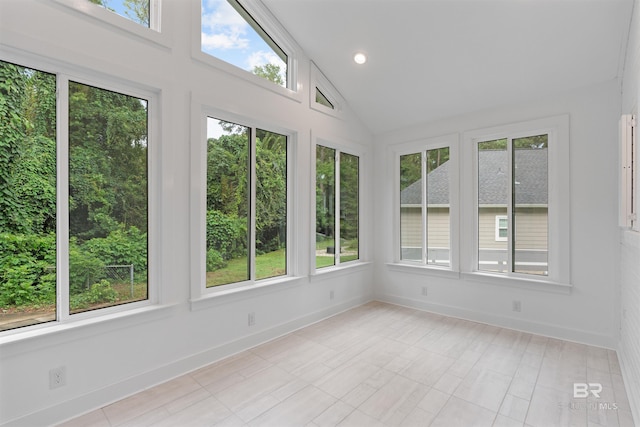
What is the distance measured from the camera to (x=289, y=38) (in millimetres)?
3609

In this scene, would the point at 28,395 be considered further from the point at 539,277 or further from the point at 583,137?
the point at 583,137

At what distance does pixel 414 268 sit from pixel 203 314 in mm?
2937

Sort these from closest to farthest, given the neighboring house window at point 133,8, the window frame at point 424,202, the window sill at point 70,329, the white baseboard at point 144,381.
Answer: the window sill at point 70,329 < the white baseboard at point 144,381 < the neighboring house window at point 133,8 < the window frame at point 424,202

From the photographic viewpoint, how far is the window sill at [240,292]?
278 centimetres

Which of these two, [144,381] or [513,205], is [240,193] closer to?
[144,381]

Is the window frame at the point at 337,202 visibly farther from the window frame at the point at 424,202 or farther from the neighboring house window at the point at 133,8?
the neighboring house window at the point at 133,8

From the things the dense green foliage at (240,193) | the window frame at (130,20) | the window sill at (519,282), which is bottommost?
the window sill at (519,282)

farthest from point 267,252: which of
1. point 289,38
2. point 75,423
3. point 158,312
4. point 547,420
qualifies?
point 547,420

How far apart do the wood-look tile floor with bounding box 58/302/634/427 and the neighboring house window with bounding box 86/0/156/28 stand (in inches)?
114

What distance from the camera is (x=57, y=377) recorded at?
202 centimetres

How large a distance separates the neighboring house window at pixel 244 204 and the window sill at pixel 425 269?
6.07 ft

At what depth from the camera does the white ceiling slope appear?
8.80 ft

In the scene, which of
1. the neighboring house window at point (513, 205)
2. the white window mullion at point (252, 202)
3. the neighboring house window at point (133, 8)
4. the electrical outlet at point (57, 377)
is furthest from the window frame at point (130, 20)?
the neighboring house window at point (513, 205)

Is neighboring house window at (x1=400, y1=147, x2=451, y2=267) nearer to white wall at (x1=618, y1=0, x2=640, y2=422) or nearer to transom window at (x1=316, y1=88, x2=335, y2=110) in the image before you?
transom window at (x1=316, y1=88, x2=335, y2=110)
